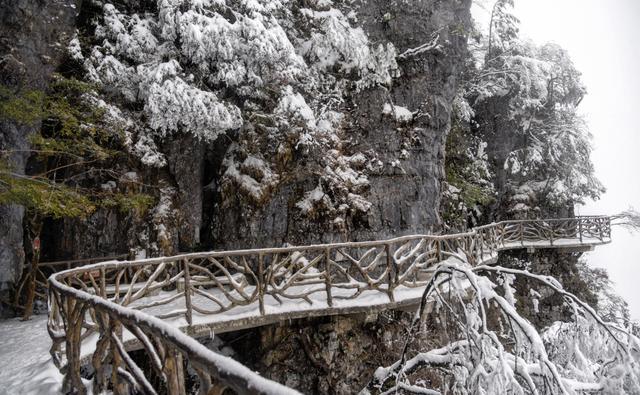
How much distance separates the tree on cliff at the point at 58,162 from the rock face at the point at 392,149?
3502 mm

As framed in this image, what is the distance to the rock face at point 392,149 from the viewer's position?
38.9 ft

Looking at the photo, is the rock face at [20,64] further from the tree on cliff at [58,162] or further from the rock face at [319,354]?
the rock face at [319,354]

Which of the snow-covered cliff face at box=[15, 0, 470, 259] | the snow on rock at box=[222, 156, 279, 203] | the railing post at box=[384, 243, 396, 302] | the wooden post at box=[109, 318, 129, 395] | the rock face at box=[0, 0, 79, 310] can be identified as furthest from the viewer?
the snow on rock at box=[222, 156, 279, 203]

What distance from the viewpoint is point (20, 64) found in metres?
9.52

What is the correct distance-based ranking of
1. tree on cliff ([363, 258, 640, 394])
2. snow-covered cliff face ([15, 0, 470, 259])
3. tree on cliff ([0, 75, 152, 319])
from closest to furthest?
tree on cliff ([363, 258, 640, 394]) < tree on cliff ([0, 75, 152, 319]) < snow-covered cliff face ([15, 0, 470, 259])

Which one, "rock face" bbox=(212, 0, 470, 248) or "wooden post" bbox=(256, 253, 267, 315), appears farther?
"rock face" bbox=(212, 0, 470, 248)

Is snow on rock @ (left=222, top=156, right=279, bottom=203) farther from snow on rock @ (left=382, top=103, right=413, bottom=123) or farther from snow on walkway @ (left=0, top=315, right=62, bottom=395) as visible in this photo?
snow on walkway @ (left=0, top=315, right=62, bottom=395)

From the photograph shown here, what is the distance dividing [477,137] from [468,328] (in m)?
18.2

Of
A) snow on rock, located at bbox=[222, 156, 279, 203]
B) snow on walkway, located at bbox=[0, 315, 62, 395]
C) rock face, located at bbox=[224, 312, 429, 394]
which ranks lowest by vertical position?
rock face, located at bbox=[224, 312, 429, 394]

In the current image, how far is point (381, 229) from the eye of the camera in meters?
12.5

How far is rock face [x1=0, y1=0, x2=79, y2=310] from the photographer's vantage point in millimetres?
9297

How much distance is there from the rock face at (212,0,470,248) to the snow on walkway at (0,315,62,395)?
17.4ft

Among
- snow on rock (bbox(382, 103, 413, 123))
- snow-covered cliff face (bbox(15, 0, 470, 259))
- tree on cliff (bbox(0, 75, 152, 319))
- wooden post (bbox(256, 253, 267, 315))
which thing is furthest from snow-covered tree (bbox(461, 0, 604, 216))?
tree on cliff (bbox(0, 75, 152, 319))

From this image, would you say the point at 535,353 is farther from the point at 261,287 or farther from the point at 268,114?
the point at 268,114
